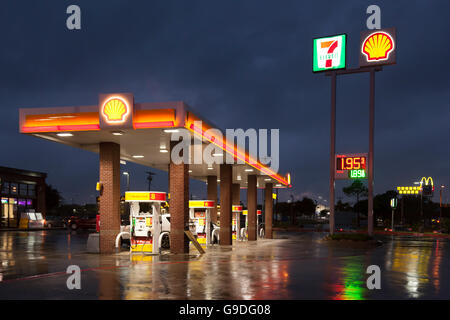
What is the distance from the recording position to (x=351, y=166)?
3372 centimetres

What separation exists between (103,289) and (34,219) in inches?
2052

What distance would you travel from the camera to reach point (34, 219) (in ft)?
195

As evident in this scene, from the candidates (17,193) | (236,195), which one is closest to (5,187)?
(17,193)

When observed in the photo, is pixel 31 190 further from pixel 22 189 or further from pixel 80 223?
pixel 80 223

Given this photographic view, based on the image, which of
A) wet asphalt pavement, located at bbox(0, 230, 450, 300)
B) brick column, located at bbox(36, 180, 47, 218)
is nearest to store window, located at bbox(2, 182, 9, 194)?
brick column, located at bbox(36, 180, 47, 218)

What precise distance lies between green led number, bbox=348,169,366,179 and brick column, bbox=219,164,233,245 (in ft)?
28.5

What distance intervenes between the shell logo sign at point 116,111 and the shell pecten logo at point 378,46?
2037 centimetres

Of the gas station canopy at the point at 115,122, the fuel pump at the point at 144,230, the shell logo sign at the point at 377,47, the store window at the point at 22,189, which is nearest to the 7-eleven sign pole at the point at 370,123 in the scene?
the shell logo sign at the point at 377,47

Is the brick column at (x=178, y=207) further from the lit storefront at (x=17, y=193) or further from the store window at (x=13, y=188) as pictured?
the store window at (x=13, y=188)

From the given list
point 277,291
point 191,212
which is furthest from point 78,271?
point 191,212

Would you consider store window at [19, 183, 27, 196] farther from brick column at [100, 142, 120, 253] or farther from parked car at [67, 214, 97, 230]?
brick column at [100, 142, 120, 253]

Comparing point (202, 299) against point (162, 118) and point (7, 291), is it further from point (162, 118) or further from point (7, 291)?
point (162, 118)

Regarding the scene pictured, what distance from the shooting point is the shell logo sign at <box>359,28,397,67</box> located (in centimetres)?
3322
